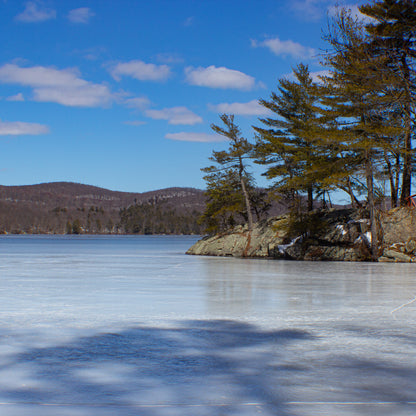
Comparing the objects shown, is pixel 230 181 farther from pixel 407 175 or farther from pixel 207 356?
pixel 207 356

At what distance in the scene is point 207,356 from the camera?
4688 mm

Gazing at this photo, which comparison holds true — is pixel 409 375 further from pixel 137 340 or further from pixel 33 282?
pixel 33 282

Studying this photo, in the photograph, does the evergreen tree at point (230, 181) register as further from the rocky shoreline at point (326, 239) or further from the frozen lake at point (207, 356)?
the frozen lake at point (207, 356)

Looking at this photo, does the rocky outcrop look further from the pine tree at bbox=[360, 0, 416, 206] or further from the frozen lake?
the frozen lake

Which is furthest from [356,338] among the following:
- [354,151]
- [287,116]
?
[287,116]

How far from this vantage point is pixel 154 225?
196 metres

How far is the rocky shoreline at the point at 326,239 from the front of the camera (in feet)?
79.9

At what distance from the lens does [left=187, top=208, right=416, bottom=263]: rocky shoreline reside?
79.9ft

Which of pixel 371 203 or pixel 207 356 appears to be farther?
pixel 371 203

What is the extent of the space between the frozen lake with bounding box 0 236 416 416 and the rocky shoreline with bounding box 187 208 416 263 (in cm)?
1623

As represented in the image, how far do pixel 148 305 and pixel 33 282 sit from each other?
201 inches

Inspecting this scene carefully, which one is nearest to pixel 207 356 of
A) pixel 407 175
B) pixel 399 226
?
pixel 399 226

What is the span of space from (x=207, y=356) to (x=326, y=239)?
23.7 metres

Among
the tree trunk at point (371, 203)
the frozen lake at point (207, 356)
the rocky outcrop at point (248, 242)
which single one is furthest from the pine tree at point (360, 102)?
the frozen lake at point (207, 356)
